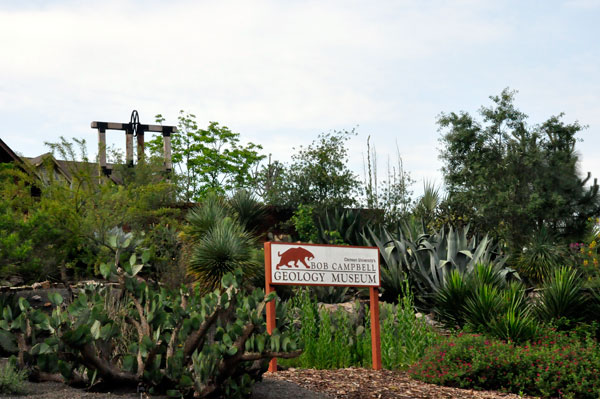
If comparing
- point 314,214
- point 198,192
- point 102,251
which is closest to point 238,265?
point 102,251

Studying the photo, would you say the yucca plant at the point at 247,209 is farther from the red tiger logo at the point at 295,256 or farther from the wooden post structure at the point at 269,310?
the wooden post structure at the point at 269,310

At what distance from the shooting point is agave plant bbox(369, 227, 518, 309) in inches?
526

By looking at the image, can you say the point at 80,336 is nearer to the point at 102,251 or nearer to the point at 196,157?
the point at 102,251

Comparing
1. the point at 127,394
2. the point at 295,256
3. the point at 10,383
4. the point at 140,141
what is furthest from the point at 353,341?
the point at 140,141

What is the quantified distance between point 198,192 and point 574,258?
2191cm

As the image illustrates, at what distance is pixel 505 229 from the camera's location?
22031 mm

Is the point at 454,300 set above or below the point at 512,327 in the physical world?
above

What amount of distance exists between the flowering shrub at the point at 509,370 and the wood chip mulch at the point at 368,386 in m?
0.22

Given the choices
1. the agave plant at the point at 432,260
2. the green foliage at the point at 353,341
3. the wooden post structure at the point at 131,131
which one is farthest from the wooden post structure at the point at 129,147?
the green foliage at the point at 353,341

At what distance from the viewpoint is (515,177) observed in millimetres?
21812

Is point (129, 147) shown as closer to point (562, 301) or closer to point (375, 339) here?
point (562, 301)

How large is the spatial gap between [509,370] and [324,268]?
8.79ft

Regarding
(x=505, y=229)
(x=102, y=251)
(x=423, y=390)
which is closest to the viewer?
(x=423, y=390)

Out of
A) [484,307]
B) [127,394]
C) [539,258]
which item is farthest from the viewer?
[539,258]
